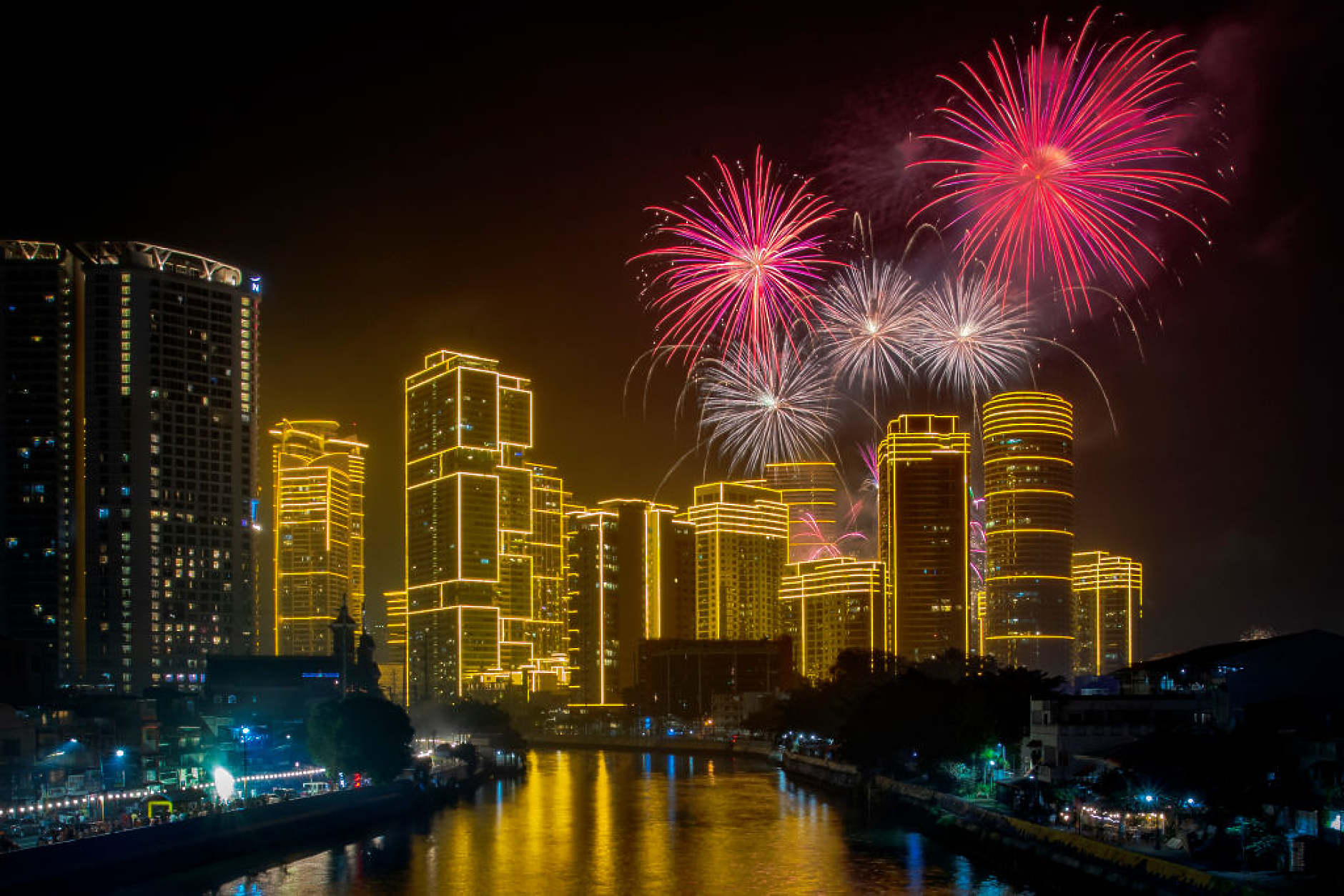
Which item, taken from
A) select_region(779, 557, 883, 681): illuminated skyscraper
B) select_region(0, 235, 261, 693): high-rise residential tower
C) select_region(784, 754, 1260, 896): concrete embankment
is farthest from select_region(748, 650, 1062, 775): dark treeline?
select_region(779, 557, 883, 681): illuminated skyscraper

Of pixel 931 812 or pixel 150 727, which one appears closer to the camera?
pixel 931 812

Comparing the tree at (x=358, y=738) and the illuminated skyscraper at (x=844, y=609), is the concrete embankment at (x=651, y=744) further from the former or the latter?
the tree at (x=358, y=738)

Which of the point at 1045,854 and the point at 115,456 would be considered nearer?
the point at 1045,854

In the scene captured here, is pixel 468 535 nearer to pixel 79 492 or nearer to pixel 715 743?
pixel 715 743

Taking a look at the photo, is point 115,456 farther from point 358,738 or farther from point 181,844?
point 181,844

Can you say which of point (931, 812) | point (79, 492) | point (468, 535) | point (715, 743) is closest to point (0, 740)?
point (931, 812)

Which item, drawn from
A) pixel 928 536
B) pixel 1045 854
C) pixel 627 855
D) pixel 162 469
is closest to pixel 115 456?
pixel 162 469

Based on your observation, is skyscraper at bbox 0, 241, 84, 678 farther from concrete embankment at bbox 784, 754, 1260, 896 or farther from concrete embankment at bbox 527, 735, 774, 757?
concrete embankment at bbox 784, 754, 1260, 896
